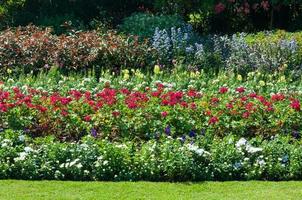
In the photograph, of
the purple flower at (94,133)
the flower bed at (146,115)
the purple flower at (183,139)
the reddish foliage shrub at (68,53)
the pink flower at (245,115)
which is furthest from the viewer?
the reddish foliage shrub at (68,53)

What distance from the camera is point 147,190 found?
6.19 m

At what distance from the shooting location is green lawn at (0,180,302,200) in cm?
602

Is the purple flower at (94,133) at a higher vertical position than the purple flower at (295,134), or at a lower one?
higher

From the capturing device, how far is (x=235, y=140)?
713cm

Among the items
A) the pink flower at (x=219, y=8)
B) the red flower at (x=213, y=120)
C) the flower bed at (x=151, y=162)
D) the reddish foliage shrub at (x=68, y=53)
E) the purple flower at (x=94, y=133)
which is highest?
the pink flower at (x=219, y=8)

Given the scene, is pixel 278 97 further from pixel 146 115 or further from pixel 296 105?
pixel 146 115

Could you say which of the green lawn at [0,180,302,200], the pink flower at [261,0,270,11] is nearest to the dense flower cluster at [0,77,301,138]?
the green lawn at [0,180,302,200]

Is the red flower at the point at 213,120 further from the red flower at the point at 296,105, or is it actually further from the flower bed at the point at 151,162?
the red flower at the point at 296,105

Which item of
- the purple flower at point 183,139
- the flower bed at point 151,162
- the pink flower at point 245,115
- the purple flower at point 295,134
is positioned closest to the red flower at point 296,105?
the purple flower at point 295,134

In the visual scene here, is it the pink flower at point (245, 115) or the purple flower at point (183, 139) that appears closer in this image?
the purple flower at point (183, 139)

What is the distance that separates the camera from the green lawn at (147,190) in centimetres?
602

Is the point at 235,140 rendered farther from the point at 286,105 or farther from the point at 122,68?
the point at 122,68

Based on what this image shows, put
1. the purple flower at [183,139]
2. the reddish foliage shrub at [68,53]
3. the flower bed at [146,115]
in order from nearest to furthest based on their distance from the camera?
the purple flower at [183,139] < the flower bed at [146,115] < the reddish foliage shrub at [68,53]

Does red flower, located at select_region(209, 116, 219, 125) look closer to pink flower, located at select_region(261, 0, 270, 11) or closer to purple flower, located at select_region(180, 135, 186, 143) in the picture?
purple flower, located at select_region(180, 135, 186, 143)
